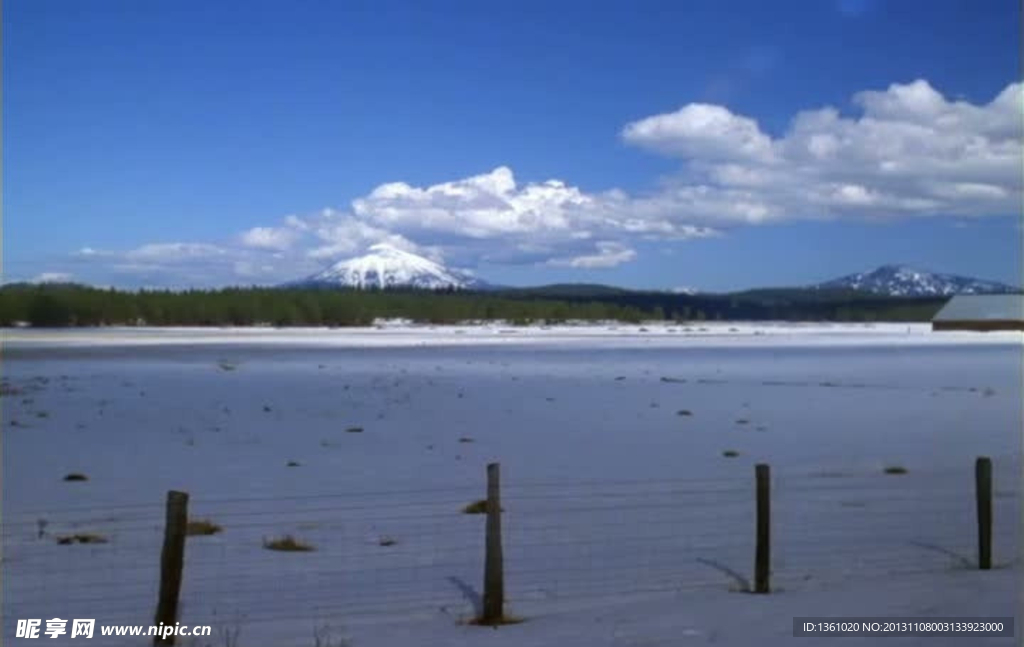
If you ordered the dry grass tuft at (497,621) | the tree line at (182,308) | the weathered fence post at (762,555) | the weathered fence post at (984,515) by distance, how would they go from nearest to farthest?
the dry grass tuft at (497,621)
the weathered fence post at (762,555)
the weathered fence post at (984,515)
the tree line at (182,308)

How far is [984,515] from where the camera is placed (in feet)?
32.8

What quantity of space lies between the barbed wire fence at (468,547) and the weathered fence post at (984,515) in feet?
0.06

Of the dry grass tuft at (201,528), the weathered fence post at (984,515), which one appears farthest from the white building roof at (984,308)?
the dry grass tuft at (201,528)

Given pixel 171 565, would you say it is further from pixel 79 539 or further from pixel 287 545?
pixel 79 539

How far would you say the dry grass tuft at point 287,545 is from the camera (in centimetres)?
1095

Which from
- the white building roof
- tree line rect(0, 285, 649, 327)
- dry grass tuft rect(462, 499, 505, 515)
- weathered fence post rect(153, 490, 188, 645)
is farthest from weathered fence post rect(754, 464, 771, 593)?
tree line rect(0, 285, 649, 327)

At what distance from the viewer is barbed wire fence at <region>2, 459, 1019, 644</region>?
9.17 m

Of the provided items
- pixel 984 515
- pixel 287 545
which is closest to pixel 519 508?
pixel 287 545

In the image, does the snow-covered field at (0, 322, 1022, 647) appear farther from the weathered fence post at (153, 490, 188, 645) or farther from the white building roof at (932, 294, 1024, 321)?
the white building roof at (932, 294, 1024, 321)

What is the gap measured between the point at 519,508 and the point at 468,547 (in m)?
2.12

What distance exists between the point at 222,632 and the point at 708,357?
49472mm

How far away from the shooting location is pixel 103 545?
11141 mm

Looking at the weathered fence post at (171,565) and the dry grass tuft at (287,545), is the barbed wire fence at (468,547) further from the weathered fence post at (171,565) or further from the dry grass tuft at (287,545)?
the weathered fence post at (171,565)

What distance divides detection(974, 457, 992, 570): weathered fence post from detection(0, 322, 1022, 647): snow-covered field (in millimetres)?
182
